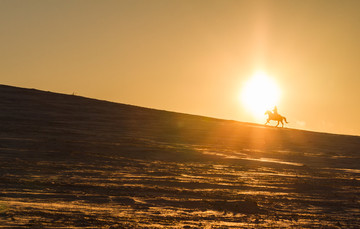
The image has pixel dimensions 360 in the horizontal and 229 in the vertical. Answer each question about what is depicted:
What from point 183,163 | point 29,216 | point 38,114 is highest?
point 38,114

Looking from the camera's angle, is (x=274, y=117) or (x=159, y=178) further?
(x=274, y=117)

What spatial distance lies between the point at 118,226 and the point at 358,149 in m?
13.2

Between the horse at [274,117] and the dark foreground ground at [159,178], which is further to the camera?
the horse at [274,117]

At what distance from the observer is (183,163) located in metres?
8.62

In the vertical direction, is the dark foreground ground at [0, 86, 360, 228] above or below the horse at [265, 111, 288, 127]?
below

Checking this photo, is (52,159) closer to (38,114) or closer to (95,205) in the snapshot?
(95,205)

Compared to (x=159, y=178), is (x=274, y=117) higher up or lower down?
higher up

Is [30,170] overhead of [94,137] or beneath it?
beneath

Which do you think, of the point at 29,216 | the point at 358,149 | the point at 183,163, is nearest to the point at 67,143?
the point at 183,163

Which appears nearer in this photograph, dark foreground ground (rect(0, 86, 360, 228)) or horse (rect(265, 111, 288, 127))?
dark foreground ground (rect(0, 86, 360, 228))

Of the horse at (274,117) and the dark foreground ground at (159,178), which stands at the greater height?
the horse at (274,117)

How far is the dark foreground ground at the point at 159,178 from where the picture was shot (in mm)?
4477

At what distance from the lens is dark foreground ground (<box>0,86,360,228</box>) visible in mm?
4477

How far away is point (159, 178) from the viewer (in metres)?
6.77
